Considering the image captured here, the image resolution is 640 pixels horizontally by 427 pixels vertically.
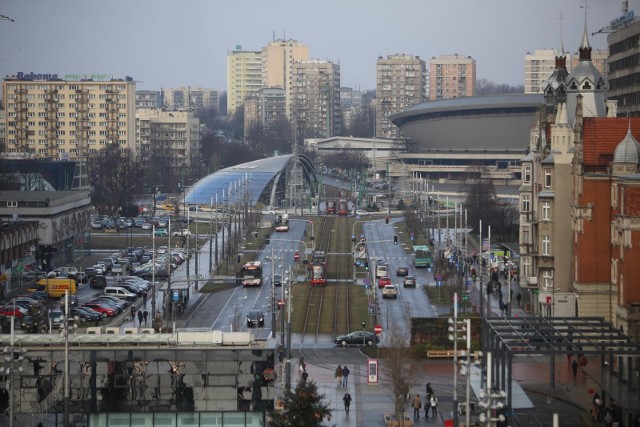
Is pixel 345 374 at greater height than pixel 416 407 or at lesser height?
greater

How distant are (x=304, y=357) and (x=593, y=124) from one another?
51.1 ft

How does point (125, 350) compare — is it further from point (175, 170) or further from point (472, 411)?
point (175, 170)

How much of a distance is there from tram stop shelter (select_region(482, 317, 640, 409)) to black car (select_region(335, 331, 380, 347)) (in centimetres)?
1185

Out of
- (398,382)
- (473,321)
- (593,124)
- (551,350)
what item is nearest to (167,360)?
(398,382)

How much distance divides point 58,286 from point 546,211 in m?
26.4

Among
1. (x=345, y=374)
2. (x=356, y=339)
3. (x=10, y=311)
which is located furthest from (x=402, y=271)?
(x=345, y=374)

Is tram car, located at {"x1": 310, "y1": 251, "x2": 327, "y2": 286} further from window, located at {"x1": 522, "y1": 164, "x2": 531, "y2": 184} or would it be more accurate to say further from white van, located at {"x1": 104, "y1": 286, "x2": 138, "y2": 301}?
window, located at {"x1": 522, "y1": 164, "x2": 531, "y2": 184}

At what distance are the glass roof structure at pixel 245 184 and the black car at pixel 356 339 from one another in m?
71.3

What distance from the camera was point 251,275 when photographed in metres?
82.2

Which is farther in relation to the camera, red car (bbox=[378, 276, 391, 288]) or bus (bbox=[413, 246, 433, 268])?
bus (bbox=[413, 246, 433, 268])

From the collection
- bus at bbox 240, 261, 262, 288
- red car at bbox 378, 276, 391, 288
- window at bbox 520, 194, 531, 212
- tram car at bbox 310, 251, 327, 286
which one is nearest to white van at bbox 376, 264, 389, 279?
red car at bbox 378, 276, 391, 288

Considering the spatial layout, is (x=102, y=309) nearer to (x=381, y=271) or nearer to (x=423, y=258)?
(x=381, y=271)

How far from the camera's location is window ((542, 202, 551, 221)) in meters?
64.2

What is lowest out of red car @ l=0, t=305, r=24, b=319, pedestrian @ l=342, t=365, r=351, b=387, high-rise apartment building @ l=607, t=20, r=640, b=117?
pedestrian @ l=342, t=365, r=351, b=387
